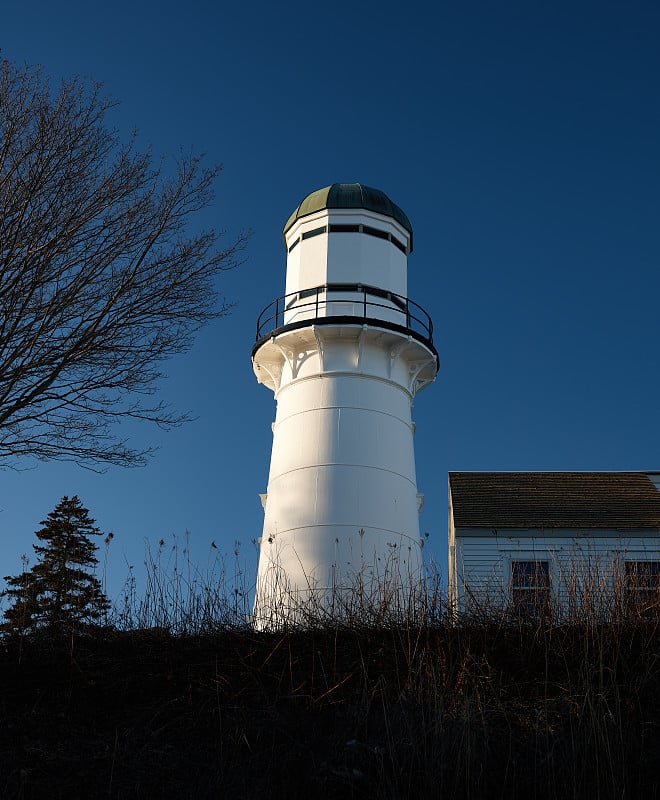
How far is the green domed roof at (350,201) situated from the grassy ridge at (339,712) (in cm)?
1513

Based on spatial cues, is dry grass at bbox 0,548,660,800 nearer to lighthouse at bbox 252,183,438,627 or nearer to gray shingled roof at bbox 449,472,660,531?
lighthouse at bbox 252,183,438,627

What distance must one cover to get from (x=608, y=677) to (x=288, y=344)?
46.4ft

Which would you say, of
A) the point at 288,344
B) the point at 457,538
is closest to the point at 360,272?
the point at 288,344

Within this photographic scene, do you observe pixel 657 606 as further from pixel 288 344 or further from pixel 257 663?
pixel 288 344

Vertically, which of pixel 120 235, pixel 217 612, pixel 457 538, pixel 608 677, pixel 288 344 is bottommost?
pixel 608 677

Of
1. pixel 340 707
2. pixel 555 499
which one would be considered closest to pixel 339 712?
pixel 340 707

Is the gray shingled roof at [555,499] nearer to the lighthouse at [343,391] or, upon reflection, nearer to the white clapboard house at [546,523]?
the white clapboard house at [546,523]

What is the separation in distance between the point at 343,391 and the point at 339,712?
1285cm

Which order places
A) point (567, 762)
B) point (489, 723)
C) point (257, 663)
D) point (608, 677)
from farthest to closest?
point (257, 663) → point (608, 677) → point (489, 723) → point (567, 762)

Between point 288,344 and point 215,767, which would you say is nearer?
point 215,767

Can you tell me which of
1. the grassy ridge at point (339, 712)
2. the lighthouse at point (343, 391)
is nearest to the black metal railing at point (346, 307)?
the lighthouse at point (343, 391)

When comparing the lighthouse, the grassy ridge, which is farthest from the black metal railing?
the grassy ridge

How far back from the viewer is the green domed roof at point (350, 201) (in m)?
22.8

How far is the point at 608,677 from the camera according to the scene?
8.18 meters
